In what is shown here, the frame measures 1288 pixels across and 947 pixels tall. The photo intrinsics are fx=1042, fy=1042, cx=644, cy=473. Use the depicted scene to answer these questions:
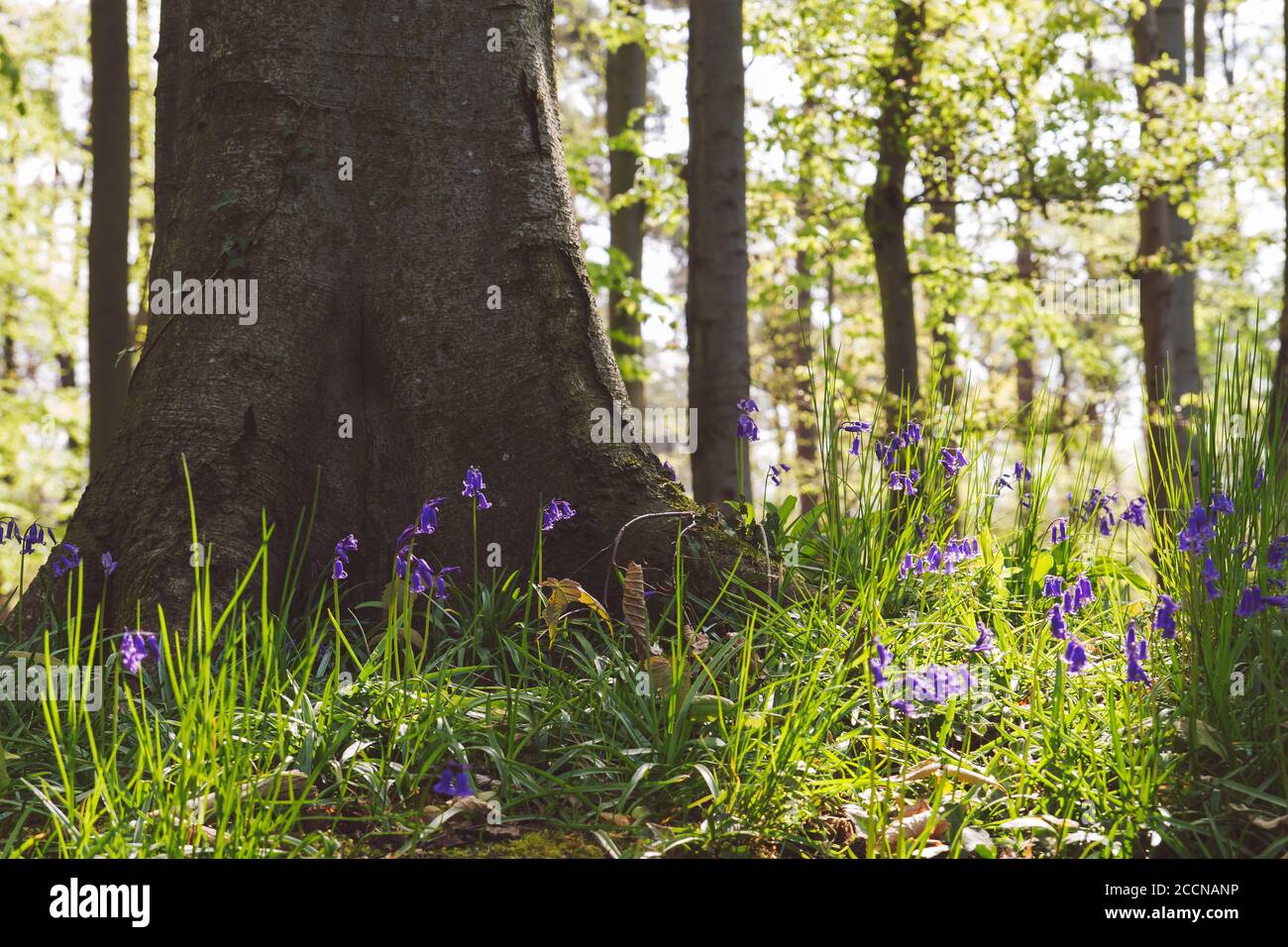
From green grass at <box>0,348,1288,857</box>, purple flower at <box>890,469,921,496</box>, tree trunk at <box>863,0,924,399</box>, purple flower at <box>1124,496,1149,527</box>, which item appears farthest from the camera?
tree trunk at <box>863,0,924,399</box>

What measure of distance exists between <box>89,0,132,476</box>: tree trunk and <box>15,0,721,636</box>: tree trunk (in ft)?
14.6

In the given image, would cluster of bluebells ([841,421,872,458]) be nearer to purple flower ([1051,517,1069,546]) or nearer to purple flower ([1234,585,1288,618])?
purple flower ([1051,517,1069,546])

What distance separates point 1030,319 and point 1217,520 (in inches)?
340

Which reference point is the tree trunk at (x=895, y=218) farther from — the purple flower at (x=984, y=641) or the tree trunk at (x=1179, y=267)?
the purple flower at (x=984, y=641)

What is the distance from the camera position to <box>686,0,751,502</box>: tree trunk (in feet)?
19.5

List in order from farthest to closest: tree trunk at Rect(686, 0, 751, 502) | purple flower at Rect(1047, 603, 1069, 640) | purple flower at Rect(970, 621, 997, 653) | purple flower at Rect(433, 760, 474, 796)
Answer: tree trunk at Rect(686, 0, 751, 502)
purple flower at Rect(970, 621, 997, 653)
purple flower at Rect(1047, 603, 1069, 640)
purple flower at Rect(433, 760, 474, 796)

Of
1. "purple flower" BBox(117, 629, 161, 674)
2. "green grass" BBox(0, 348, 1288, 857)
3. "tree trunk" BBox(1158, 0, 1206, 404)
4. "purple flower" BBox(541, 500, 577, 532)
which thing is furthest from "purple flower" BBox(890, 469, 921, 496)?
"tree trunk" BBox(1158, 0, 1206, 404)

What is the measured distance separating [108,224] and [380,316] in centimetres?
532

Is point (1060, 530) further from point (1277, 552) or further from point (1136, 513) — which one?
point (1277, 552)

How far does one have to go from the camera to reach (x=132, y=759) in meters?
2.42

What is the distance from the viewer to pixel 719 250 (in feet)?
19.6

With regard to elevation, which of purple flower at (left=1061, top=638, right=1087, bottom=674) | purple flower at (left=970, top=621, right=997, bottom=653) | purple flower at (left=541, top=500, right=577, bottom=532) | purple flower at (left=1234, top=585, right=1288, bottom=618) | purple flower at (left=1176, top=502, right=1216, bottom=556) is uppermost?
purple flower at (left=541, top=500, right=577, bottom=532)

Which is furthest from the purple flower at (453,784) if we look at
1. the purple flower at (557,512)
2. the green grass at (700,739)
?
the purple flower at (557,512)
